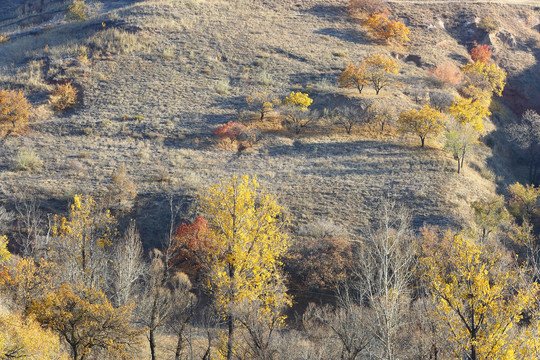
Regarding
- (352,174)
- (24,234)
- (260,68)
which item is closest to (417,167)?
(352,174)

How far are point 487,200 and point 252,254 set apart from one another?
27.5m

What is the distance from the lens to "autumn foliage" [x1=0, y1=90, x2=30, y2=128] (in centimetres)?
4547

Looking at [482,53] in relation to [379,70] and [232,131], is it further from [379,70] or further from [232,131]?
[232,131]

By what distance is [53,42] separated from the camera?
62125mm

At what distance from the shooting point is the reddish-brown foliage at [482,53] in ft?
212

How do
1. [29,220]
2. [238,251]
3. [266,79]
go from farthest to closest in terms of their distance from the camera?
[266,79] < [29,220] < [238,251]

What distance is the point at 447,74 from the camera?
192 ft

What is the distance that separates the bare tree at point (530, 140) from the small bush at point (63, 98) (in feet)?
177

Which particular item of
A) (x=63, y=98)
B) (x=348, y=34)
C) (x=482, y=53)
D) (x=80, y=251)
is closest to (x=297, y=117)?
(x=348, y=34)

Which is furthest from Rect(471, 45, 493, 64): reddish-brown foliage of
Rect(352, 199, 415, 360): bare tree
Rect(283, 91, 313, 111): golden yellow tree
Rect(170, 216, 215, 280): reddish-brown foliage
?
Rect(170, 216, 215, 280): reddish-brown foliage

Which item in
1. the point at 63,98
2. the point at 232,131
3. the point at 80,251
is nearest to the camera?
the point at 80,251

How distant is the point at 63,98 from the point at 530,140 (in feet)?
185

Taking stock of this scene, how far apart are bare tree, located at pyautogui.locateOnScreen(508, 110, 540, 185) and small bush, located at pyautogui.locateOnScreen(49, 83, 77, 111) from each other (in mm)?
54025

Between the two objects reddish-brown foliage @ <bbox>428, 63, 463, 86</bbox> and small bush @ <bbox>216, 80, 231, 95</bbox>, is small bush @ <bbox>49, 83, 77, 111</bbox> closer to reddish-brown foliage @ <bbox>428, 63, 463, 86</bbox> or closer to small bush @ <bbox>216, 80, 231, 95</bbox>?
small bush @ <bbox>216, 80, 231, 95</bbox>
